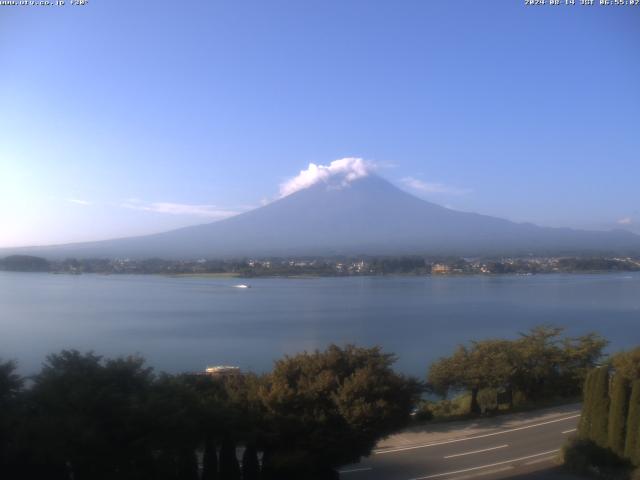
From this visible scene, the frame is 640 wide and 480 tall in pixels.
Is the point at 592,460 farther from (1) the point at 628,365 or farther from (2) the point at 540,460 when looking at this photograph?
(1) the point at 628,365

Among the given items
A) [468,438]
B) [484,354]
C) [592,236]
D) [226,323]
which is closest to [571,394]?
[484,354]

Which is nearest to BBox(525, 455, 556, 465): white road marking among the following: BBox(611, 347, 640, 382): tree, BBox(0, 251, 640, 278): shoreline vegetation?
BBox(611, 347, 640, 382): tree

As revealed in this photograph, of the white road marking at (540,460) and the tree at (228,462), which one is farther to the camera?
the white road marking at (540,460)

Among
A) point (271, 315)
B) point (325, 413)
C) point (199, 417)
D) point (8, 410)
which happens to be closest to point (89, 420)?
point (8, 410)

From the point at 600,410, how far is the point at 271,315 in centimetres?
1424

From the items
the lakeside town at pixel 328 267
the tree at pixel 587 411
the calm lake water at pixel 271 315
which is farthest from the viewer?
the lakeside town at pixel 328 267

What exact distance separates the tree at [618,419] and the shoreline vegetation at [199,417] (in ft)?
0.14

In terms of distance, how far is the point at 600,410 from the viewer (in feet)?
21.9

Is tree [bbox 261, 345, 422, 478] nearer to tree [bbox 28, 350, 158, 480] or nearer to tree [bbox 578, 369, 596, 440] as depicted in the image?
tree [bbox 28, 350, 158, 480]

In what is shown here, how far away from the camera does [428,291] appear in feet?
96.5

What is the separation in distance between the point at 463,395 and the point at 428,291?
60.2ft

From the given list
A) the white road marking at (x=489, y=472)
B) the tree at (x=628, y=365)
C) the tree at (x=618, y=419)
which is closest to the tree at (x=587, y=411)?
the tree at (x=618, y=419)

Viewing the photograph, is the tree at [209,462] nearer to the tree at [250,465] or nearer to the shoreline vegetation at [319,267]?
the tree at [250,465]

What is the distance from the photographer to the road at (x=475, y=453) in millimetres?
6637
